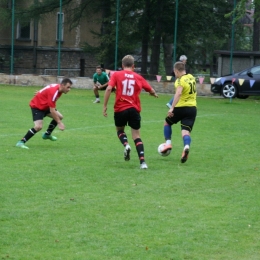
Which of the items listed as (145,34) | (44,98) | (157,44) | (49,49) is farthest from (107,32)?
(44,98)

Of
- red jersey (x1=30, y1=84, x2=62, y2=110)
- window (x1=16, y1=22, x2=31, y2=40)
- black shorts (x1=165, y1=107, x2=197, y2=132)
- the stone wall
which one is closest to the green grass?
black shorts (x1=165, y1=107, x2=197, y2=132)

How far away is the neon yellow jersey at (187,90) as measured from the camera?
40.7 ft

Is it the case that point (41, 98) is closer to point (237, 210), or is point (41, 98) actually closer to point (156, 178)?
point (156, 178)

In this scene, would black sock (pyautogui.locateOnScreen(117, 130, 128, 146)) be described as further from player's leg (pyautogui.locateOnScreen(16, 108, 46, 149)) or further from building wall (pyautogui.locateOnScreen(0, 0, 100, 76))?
building wall (pyautogui.locateOnScreen(0, 0, 100, 76))

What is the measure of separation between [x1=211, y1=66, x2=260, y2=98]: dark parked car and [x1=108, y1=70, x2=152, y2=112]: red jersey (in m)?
19.6

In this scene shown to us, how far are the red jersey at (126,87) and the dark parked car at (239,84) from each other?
1963 centimetres

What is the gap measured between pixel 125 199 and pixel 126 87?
2933mm

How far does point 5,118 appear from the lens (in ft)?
64.2

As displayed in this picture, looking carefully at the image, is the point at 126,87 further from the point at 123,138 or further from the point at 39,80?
the point at 39,80

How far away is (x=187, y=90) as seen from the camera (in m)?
12.5

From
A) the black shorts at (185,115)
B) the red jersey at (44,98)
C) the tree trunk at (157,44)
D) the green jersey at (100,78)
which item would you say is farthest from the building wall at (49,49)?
the black shorts at (185,115)

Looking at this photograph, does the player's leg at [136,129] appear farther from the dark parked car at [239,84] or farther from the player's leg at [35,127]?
the dark parked car at [239,84]

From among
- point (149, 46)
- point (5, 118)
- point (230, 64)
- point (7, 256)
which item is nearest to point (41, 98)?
point (5, 118)

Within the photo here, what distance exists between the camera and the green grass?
6.98 meters
